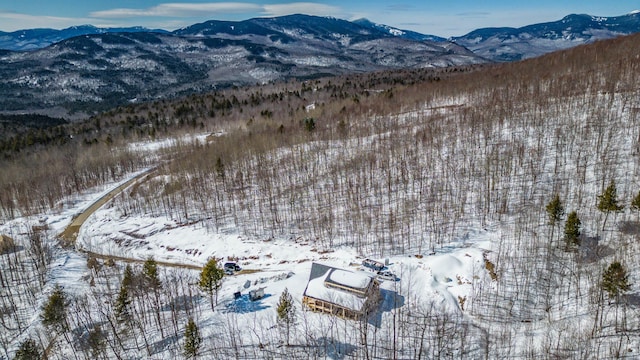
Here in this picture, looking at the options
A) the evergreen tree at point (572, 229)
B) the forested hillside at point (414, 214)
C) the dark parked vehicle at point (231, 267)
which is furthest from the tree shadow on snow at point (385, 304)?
the dark parked vehicle at point (231, 267)

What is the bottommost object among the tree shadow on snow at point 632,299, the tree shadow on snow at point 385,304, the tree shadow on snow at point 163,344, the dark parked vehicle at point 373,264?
the tree shadow on snow at point 163,344

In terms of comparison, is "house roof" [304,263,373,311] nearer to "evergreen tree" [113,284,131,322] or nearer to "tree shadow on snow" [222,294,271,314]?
"tree shadow on snow" [222,294,271,314]

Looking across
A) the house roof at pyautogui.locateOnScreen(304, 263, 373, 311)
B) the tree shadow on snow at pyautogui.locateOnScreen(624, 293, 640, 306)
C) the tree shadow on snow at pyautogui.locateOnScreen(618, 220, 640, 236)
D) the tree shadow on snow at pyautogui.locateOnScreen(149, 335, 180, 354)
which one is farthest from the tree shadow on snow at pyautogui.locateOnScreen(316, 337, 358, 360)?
the tree shadow on snow at pyautogui.locateOnScreen(618, 220, 640, 236)

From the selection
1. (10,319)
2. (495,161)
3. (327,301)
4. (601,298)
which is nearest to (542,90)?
(495,161)

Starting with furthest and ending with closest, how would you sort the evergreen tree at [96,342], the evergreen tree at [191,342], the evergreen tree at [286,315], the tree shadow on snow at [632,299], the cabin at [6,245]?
1. the cabin at [6,245]
2. the evergreen tree at [96,342]
3. the evergreen tree at [286,315]
4. the evergreen tree at [191,342]
5. the tree shadow on snow at [632,299]

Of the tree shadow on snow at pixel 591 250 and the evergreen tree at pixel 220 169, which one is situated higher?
the evergreen tree at pixel 220 169

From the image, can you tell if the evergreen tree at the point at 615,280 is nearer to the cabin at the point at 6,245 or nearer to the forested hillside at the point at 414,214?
the forested hillside at the point at 414,214

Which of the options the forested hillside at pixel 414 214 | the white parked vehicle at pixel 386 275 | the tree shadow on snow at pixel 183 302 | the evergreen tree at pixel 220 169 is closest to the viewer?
the forested hillside at pixel 414 214
